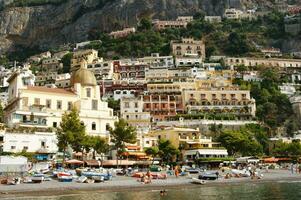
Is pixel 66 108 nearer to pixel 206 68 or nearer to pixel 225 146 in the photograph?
pixel 225 146

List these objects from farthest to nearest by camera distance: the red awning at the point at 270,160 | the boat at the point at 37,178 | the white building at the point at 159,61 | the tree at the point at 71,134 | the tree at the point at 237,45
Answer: the tree at the point at 237,45 → the white building at the point at 159,61 → the red awning at the point at 270,160 → the tree at the point at 71,134 → the boat at the point at 37,178

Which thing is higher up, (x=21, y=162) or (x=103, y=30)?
(x=103, y=30)

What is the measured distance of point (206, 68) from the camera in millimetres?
143375

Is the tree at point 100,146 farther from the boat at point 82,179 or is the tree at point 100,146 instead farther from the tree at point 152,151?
the boat at point 82,179

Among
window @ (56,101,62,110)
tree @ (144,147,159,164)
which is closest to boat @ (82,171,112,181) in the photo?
tree @ (144,147,159,164)

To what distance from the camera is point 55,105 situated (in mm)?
77062

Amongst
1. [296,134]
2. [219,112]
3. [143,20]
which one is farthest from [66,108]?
[143,20]

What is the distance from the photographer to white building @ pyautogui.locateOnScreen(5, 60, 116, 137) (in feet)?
236

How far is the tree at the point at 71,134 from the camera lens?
61.0 metres

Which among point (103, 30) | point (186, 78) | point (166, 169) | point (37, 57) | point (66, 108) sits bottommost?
point (166, 169)

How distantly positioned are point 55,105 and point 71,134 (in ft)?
57.5

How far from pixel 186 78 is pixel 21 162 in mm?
79746

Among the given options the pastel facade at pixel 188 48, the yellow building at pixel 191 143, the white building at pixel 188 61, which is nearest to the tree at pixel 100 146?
the yellow building at pixel 191 143

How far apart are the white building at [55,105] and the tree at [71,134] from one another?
8.97 meters
